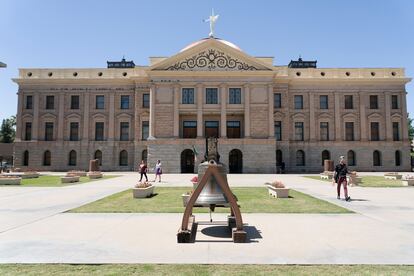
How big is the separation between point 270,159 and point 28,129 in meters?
39.5

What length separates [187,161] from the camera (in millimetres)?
44938

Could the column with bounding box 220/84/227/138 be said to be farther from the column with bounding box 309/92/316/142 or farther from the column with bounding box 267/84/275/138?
the column with bounding box 309/92/316/142

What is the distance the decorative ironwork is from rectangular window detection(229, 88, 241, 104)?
315 centimetres

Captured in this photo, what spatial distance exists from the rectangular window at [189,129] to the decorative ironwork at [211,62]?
8147 mm

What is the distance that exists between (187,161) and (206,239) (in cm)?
3712

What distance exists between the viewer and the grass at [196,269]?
18.2 ft

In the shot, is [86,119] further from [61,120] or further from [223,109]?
[223,109]

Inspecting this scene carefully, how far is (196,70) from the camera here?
44000 mm

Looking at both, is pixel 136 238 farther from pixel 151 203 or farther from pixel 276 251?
pixel 151 203

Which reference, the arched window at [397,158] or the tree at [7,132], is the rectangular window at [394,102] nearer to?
the arched window at [397,158]

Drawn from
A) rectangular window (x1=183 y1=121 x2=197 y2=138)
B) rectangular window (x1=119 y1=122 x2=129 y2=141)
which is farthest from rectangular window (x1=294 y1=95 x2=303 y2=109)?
rectangular window (x1=119 y1=122 x2=129 y2=141)

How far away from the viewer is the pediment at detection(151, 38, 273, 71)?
4381 centimetres

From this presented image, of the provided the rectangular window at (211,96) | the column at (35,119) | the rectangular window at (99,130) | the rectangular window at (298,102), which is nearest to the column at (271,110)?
the rectangular window at (211,96)

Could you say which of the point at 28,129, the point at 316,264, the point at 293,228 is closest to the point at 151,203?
the point at 293,228
